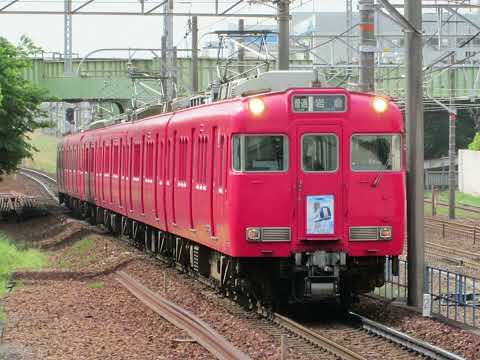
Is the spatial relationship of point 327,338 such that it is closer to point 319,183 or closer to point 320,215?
point 320,215

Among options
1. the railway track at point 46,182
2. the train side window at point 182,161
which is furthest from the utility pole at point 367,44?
the railway track at point 46,182

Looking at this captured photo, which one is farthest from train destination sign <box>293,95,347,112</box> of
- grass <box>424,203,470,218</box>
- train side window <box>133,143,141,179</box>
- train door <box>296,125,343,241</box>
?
grass <box>424,203,470,218</box>

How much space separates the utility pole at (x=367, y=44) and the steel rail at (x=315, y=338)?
5.00 metres

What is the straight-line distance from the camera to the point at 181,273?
19.7 meters

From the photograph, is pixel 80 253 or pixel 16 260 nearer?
pixel 16 260

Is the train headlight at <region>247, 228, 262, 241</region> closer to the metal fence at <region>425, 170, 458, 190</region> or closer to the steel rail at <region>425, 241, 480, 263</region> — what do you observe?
the steel rail at <region>425, 241, 480, 263</region>

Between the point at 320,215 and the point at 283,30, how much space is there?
267 inches

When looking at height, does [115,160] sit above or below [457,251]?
above

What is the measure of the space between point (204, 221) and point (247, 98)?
266cm

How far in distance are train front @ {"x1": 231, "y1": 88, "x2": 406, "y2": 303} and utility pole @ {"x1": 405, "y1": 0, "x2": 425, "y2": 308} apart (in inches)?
18.9

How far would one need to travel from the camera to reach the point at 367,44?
55.7 ft

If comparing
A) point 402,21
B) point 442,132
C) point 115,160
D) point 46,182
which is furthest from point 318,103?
point 442,132

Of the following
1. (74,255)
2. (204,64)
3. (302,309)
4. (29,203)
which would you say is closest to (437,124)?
(204,64)

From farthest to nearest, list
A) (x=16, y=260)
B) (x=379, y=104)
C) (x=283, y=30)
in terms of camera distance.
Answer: (x=16, y=260), (x=283, y=30), (x=379, y=104)
